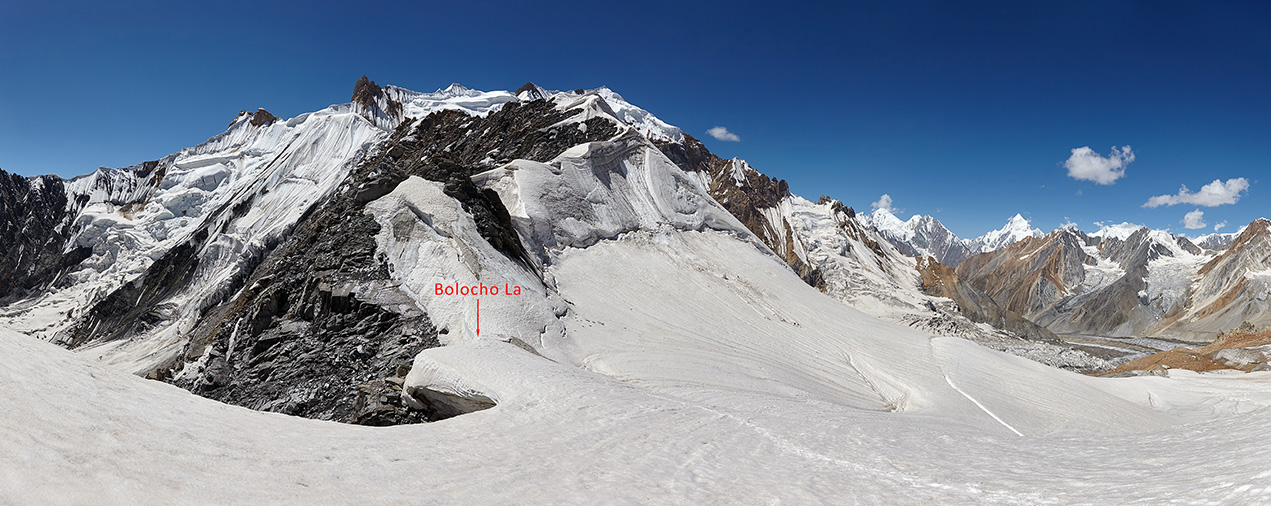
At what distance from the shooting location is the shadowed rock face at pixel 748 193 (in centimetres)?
5972

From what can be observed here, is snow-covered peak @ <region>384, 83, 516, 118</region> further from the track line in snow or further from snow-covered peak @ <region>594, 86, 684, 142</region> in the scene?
the track line in snow

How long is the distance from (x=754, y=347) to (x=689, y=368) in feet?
16.9

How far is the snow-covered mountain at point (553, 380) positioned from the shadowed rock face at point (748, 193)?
99.5 feet

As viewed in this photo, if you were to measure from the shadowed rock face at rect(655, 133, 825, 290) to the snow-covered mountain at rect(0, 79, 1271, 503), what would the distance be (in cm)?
3032

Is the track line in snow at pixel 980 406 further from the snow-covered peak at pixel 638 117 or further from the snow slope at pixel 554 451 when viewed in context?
the snow-covered peak at pixel 638 117

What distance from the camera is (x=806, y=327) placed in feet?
66.0

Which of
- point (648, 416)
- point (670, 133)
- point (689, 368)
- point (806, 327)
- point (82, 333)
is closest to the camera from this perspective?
point (648, 416)

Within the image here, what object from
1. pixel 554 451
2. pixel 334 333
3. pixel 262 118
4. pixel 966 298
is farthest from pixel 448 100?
pixel 554 451

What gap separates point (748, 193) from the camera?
232ft

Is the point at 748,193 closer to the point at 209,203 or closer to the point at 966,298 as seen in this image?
the point at 966,298

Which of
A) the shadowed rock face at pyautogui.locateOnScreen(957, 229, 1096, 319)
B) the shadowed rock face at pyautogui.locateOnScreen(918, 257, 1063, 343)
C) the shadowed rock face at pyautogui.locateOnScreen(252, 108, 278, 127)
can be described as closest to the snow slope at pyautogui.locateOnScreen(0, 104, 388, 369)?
the shadowed rock face at pyautogui.locateOnScreen(252, 108, 278, 127)

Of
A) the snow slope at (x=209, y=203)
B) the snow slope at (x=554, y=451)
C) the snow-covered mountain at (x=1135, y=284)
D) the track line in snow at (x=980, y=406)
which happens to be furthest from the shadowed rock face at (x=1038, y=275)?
the snow slope at (x=554, y=451)

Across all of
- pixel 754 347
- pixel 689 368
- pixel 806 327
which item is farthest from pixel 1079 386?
pixel 689 368

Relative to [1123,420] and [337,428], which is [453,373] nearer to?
[337,428]
